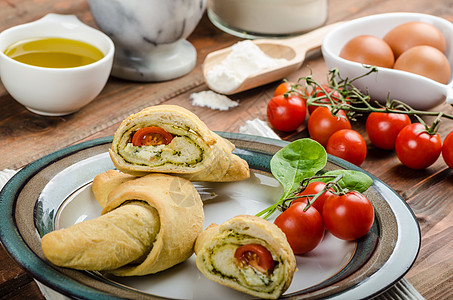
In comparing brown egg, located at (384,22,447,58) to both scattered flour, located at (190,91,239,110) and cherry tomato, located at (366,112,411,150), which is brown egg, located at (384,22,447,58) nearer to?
cherry tomato, located at (366,112,411,150)

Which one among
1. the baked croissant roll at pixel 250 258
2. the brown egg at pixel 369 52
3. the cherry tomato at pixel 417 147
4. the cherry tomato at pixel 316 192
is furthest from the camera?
the brown egg at pixel 369 52

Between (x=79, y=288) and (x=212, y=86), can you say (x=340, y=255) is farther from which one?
(x=212, y=86)

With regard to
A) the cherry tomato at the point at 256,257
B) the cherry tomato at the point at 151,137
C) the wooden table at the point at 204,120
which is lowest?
the wooden table at the point at 204,120

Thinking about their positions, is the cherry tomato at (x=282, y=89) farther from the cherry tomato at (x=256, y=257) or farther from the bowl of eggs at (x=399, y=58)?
the cherry tomato at (x=256, y=257)

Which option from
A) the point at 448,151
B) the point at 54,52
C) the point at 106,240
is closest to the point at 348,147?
the point at 448,151

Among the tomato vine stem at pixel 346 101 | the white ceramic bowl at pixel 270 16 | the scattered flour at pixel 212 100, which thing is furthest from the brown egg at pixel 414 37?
the scattered flour at pixel 212 100
